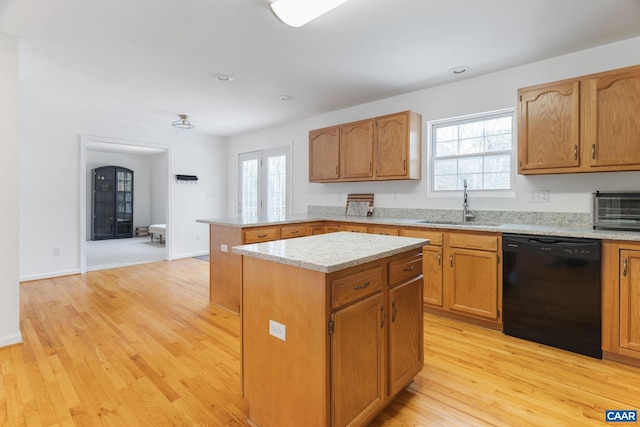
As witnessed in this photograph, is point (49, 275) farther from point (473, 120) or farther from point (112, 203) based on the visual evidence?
point (473, 120)

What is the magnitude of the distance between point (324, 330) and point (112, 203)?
9.44m

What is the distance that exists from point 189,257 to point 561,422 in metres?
6.03

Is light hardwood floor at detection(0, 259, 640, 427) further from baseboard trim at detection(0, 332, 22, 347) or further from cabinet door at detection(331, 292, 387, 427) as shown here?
cabinet door at detection(331, 292, 387, 427)

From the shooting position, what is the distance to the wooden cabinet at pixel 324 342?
1.41 metres

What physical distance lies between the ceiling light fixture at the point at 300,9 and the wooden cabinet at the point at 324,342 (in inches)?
62.6

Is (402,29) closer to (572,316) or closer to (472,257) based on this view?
(472,257)

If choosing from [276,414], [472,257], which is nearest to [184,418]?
[276,414]

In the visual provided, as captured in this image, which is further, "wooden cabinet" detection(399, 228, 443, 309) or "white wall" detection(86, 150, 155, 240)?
"white wall" detection(86, 150, 155, 240)

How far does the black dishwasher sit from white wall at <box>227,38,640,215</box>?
2.29 feet

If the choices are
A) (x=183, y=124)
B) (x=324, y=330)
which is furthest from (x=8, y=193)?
(x=324, y=330)

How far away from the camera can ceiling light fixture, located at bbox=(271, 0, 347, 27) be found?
201cm

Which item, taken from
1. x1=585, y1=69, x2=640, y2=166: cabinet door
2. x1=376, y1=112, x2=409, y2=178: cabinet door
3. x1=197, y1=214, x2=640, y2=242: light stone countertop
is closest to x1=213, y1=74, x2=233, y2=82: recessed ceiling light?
x1=197, y1=214, x2=640, y2=242: light stone countertop

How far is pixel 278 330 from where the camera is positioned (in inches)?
61.2

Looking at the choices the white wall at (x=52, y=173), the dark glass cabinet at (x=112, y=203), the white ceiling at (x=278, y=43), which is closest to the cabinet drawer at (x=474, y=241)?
the white ceiling at (x=278, y=43)
